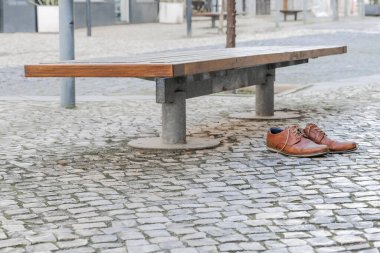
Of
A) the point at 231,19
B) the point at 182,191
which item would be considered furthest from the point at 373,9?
the point at 182,191

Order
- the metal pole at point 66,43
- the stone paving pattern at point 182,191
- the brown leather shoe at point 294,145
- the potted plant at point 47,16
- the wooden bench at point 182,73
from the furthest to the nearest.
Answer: the potted plant at point 47,16 → the metal pole at point 66,43 → the brown leather shoe at point 294,145 → the wooden bench at point 182,73 → the stone paving pattern at point 182,191

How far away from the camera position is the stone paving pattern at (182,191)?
4707 mm

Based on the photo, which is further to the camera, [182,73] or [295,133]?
[295,133]

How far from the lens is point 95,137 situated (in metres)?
8.27

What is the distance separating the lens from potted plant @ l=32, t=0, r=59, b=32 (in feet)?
95.8

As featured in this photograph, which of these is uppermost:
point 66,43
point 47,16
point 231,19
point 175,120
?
point 231,19

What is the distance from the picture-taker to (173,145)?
24.8 ft

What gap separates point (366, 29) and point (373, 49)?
31.5ft

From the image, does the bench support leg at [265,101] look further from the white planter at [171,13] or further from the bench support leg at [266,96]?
the white planter at [171,13]

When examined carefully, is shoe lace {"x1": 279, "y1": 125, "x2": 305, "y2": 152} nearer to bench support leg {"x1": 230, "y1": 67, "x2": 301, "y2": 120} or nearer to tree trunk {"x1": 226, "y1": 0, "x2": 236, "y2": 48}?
bench support leg {"x1": 230, "y1": 67, "x2": 301, "y2": 120}

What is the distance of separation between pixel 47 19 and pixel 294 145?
76.0 ft

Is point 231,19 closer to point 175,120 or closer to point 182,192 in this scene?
point 175,120

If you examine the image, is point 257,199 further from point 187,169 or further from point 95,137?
point 95,137

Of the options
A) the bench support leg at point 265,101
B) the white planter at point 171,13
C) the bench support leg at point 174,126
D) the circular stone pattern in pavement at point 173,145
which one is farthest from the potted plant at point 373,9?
the bench support leg at point 174,126
